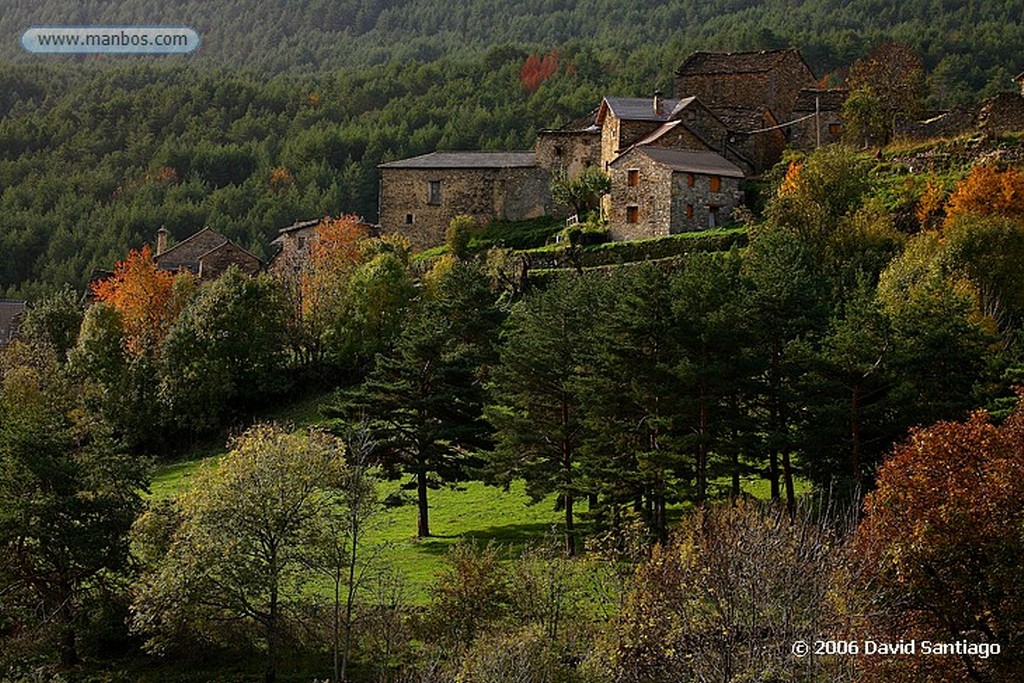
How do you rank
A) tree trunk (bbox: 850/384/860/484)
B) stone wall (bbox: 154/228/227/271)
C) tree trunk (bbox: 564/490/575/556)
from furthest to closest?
stone wall (bbox: 154/228/227/271), tree trunk (bbox: 564/490/575/556), tree trunk (bbox: 850/384/860/484)

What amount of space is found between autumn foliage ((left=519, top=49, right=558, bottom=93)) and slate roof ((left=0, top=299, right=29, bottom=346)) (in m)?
58.8

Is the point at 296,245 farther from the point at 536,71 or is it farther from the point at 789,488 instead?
the point at 536,71

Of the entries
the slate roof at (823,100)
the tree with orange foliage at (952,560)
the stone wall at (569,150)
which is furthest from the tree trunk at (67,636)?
the slate roof at (823,100)

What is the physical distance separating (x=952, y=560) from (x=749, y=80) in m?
49.5

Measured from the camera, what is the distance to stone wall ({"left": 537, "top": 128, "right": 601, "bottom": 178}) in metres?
70.2

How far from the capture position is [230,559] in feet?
105

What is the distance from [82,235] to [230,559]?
9322 cm

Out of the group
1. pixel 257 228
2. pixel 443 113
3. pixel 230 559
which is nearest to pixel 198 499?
pixel 230 559

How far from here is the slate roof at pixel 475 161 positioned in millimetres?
73000

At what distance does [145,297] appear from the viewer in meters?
71.2

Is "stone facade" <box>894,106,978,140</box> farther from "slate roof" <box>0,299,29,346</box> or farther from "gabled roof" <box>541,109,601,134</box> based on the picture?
"slate roof" <box>0,299,29,346</box>

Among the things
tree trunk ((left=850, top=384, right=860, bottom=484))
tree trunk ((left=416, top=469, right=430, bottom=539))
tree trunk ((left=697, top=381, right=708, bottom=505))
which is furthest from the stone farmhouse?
tree trunk ((left=850, top=384, right=860, bottom=484))

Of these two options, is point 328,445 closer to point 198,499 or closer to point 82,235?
point 198,499

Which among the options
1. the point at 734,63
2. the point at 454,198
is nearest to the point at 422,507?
the point at 454,198
